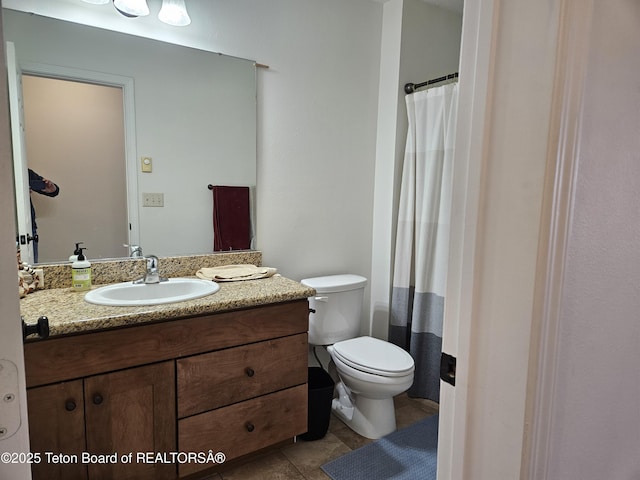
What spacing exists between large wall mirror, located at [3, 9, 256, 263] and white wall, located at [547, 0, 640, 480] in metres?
1.70

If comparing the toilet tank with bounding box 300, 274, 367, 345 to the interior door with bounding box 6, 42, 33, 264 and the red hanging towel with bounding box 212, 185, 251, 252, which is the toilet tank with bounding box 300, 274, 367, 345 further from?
the interior door with bounding box 6, 42, 33, 264

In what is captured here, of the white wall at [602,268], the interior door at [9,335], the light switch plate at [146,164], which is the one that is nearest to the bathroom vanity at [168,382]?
the light switch plate at [146,164]

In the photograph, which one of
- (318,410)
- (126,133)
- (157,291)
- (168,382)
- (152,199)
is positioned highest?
(126,133)

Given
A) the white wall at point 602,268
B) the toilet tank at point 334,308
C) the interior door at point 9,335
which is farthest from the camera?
the toilet tank at point 334,308

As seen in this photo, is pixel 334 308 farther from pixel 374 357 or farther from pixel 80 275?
pixel 80 275

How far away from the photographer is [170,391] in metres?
1.51

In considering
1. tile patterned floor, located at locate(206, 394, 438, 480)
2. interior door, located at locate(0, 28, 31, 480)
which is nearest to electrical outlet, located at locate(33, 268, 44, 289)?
tile patterned floor, located at locate(206, 394, 438, 480)

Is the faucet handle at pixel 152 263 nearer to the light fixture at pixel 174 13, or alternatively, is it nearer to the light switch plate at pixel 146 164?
the light switch plate at pixel 146 164

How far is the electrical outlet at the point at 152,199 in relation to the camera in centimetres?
190

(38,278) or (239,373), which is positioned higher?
(38,278)

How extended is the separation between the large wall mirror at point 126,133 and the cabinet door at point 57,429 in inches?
24.9

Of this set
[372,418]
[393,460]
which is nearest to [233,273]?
[372,418]

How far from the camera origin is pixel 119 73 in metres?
1.78

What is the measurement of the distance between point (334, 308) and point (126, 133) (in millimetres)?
1361
